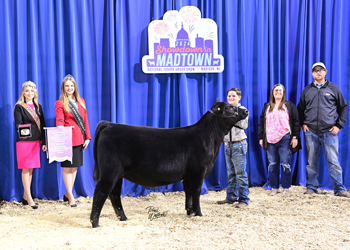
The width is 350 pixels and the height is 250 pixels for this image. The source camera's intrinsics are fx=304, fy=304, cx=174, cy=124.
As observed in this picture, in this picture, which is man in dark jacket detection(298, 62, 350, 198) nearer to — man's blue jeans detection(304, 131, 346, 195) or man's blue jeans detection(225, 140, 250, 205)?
man's blue jeans detection(304, 131, 346, 195)

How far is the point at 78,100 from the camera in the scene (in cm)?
375

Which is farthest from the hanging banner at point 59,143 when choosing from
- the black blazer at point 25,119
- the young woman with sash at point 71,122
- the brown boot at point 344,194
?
the brown boot at point 344,194

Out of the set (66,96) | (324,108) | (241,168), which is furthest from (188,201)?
(324,108)

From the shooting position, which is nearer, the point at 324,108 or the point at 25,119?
the point at 25,119

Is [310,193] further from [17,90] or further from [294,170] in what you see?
[17,90]

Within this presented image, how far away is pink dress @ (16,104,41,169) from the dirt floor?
52cm

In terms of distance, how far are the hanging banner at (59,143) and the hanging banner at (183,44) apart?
1.38 meters

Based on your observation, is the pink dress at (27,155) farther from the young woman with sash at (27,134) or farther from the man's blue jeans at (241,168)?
the man's blue jeans at (241,168)

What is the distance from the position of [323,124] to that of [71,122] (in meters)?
3.21

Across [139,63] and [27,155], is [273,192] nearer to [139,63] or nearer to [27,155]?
[139,63]

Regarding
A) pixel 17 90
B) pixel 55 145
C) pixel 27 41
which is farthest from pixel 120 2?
pixel 55 145

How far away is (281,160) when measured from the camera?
4176 millimetres

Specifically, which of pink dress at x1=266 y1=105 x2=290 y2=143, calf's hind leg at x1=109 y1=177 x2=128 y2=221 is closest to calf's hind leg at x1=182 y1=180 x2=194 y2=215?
calf's hind leg at x1=109 y1=177 x2=128 y2=221

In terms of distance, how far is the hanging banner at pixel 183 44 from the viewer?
A: 13.8 feet
